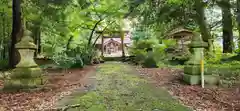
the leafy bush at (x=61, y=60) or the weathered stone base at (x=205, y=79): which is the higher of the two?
the leafy bush at (x=61, y=60)

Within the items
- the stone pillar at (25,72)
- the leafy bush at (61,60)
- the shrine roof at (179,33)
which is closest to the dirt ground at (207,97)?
the stone pillar at (25,72)

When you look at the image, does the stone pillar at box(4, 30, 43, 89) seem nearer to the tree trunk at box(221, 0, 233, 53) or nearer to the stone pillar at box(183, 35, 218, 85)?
the stone pillar at box(183, 35, 218, 85)

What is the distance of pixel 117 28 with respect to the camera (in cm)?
2084

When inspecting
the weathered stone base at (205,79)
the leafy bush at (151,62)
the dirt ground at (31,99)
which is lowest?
the dirt ground at (31,99)

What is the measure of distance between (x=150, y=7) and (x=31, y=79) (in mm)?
8903

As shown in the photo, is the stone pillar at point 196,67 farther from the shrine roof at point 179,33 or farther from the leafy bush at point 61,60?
the shrine roof at point 179,33

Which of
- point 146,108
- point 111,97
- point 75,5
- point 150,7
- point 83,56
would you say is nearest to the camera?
point 146,108

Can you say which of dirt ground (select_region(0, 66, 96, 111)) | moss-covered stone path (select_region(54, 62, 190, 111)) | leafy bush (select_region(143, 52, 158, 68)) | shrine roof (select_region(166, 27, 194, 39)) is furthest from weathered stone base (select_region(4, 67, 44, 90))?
shrine roof (select_region(166, 27, 194, 39))

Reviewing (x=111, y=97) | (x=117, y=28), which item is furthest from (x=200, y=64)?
(x=117, y=28)

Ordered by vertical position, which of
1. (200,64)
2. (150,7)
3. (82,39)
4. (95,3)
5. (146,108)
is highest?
(95,3)

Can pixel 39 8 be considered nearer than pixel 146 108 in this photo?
No

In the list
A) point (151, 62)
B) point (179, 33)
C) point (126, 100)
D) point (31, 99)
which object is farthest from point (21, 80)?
point (179, 33)

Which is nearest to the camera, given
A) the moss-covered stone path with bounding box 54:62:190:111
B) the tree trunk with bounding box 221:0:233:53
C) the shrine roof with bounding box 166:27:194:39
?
the moss-covered stone path with bounding box 54:62:190:111

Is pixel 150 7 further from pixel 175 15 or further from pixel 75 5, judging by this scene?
pixel 75 5
